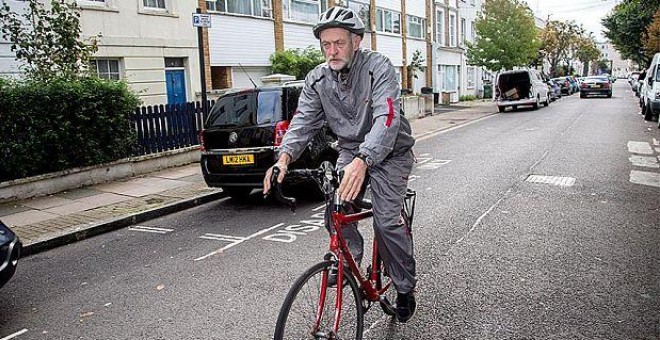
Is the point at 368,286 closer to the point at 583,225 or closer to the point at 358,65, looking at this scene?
the point at 358,65

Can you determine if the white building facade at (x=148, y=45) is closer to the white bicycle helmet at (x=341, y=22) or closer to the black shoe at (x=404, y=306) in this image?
the white bicycle helmet at (x=341, y=22)

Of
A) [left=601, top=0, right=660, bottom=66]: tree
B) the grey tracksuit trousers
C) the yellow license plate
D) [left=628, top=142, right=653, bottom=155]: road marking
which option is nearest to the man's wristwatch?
the grey tracksuit trousers

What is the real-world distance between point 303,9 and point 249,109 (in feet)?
50.3

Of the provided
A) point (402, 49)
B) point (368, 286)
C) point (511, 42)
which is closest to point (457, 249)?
point (368, 286)

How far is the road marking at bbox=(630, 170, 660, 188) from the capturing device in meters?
9.07

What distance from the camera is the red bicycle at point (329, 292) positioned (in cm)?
294

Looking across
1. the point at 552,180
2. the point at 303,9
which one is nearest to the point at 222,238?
the point at 552,180

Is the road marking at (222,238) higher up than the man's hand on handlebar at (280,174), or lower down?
lower down

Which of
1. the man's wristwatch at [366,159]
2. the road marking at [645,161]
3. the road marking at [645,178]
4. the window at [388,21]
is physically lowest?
the road marking at [645,178]

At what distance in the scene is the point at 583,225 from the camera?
6.56m

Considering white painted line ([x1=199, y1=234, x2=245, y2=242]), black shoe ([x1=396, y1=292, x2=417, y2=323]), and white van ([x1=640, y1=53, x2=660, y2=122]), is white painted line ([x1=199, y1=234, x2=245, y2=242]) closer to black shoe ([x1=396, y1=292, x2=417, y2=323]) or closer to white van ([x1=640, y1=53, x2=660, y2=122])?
black shoe ([x1=396, y1=292, x2=417, y2=323])

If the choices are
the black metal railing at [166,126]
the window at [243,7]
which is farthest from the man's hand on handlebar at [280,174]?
the window at [243,7]

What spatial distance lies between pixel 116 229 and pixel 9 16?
643 centimetres

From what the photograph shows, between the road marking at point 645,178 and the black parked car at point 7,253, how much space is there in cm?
885
